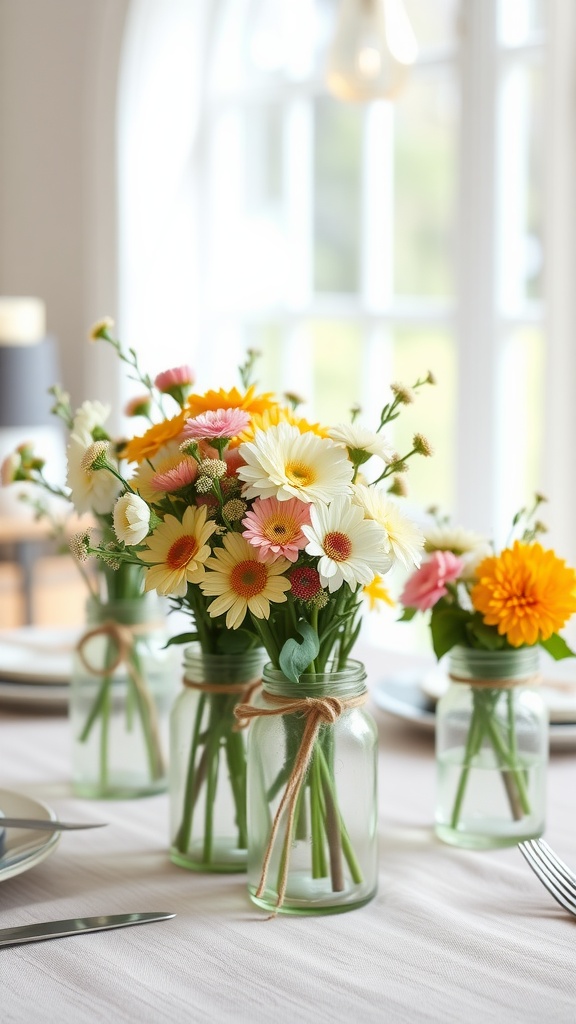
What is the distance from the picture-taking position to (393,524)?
788mm

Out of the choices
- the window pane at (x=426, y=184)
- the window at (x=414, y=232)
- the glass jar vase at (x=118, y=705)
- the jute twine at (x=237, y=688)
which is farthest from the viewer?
the window pane at (x=426, y=184)

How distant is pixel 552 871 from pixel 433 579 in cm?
22

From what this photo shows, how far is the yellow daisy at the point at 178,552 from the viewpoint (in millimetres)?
768

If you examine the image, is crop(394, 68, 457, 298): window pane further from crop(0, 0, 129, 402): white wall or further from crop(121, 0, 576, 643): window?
crop(0, 0, 129, 402): white wall

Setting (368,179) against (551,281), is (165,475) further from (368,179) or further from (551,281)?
(368,179)

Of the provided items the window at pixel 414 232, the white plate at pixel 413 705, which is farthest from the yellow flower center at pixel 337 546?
the window at pixel 414 232

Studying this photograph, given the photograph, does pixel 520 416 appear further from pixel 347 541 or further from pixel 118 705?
pixel 347 541

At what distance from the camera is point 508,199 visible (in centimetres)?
252

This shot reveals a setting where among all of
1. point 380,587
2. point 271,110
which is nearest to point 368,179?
point 271,110

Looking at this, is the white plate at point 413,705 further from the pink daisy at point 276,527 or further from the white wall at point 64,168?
the white wall at point 64,168

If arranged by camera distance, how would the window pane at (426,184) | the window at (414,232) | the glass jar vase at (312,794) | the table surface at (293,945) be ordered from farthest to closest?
the window pane at (426,184)
the window at (414,232)
the glass jar vase at (312,794)
the table surface at (293,945)

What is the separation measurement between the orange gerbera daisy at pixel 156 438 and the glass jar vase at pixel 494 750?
0.27 m

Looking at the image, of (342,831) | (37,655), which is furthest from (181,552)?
(37,655)

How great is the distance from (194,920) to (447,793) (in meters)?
0.24
